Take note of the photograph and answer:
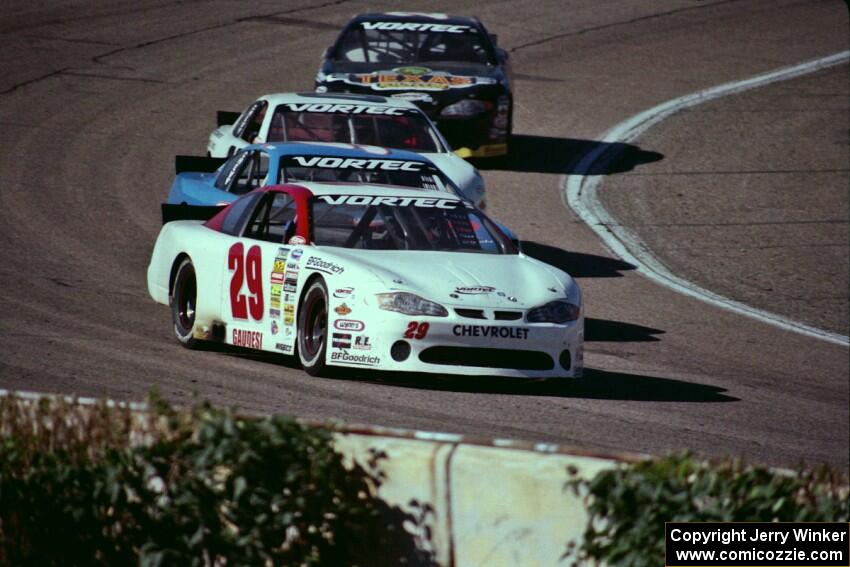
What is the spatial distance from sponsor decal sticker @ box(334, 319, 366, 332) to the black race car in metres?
8.81

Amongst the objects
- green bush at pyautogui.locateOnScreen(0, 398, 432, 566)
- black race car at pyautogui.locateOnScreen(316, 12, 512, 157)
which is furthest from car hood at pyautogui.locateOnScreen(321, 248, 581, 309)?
black race car at pyautogui.locateOnScreen(316, 12, 512, 157)

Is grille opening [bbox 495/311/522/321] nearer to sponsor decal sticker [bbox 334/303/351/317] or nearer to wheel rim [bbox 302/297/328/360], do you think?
sponsor decal sticker [bbox 334/303/351/317]

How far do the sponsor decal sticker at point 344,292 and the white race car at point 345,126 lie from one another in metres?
5.17

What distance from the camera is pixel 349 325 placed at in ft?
31.4

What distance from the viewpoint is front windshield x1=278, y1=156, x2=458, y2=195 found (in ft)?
41.7

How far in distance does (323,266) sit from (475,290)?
97 centimetres

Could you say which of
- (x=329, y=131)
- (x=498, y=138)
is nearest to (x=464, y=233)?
(x=329, y=131)

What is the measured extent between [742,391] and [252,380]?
330 centimetres

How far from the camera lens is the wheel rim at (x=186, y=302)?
441 inches

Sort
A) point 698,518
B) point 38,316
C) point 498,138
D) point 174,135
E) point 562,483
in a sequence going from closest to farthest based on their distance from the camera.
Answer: point 698,518 < point 562,483 < point 38,316 < point 498,138 < point 174,135

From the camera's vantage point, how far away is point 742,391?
34.7 ft

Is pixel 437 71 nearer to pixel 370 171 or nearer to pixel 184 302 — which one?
pixel 370 171

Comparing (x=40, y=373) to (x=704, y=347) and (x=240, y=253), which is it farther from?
(x=704, y=347)

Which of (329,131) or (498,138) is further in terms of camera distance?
(498,138)
